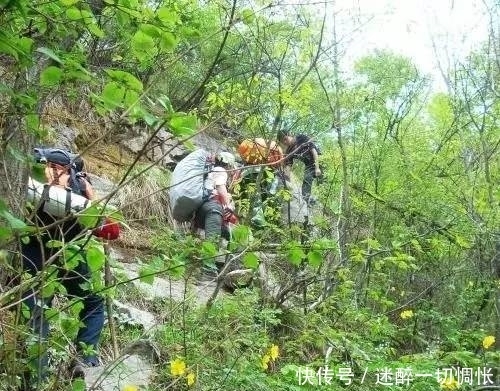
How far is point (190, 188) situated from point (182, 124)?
4760 millimetres

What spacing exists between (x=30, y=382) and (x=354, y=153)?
5.28m

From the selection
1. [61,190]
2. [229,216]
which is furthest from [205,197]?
[61,190]

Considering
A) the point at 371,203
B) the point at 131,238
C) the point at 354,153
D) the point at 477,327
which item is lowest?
the point at 477,327

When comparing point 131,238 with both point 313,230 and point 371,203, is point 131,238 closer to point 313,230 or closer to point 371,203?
point 313,230

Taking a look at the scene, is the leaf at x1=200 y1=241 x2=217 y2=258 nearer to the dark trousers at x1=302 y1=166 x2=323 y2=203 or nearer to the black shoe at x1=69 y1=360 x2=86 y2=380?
the black shoe at x1=69 y1=360 x2=86 y2=380

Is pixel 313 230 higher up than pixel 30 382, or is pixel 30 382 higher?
pixel 313 230

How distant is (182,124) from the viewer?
1.65 m

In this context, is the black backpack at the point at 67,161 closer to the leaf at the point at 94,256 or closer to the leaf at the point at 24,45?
the leaf at the point at 94,256

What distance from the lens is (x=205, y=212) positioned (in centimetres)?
664

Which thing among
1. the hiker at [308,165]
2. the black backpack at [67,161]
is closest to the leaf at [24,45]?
the black backpack at [67,161]

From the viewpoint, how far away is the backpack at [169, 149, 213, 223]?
603 centimetres

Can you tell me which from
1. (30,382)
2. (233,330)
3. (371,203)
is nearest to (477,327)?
(371,203)

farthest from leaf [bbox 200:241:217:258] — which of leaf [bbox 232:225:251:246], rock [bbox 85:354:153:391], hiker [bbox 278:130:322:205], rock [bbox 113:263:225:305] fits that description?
hiker [bbox 278:130:322:205]

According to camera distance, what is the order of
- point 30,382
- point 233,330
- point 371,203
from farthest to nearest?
point 371,203 < point 233,330 < point 30,382
